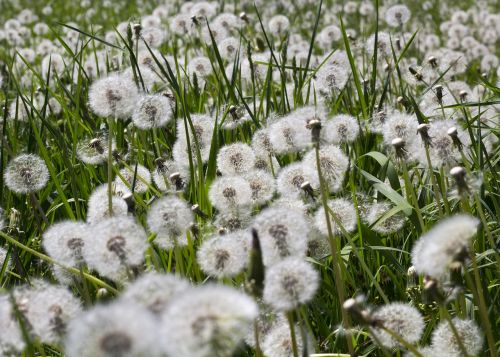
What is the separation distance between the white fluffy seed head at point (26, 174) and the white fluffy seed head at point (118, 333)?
1.64 metres

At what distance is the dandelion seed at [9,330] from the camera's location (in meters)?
1.54

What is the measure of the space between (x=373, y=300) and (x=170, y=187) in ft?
2.87

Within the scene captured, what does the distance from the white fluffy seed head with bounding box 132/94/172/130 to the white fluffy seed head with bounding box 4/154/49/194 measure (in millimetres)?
470

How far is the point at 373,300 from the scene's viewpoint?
8.47 feet

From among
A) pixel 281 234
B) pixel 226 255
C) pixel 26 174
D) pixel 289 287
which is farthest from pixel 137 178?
pixel 289 287

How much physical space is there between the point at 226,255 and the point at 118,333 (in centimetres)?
88

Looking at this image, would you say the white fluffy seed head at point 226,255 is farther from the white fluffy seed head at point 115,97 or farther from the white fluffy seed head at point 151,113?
the white fluffy seed head at point 151,113

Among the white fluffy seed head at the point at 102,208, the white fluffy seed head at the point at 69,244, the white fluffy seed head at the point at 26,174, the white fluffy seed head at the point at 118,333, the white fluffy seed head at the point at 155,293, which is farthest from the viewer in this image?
the white fluffy seed head at the point at 26,174

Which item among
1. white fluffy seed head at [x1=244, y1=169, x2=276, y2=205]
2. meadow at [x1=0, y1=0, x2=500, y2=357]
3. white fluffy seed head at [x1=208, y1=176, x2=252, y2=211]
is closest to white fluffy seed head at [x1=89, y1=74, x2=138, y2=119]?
meadow at [x1=0, y1=0, x2=500, y2=357]

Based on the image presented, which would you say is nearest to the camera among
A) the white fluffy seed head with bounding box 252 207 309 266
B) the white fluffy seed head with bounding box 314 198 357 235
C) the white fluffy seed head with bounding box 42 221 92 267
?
the white fluffy seed head with bounding box 252 207 309 266

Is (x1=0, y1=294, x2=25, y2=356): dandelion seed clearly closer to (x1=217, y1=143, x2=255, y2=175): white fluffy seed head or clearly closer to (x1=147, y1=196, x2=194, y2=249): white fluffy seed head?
(x1=147, y1=196, x2=194, y2=249): white fluffy seed head

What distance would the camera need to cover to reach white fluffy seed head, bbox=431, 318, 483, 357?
6.05 feet

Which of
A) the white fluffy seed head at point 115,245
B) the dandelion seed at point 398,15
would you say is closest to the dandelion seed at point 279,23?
the dandelion seed at point 398,15

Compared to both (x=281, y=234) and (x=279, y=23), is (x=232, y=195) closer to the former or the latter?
(x=281, y=234)
